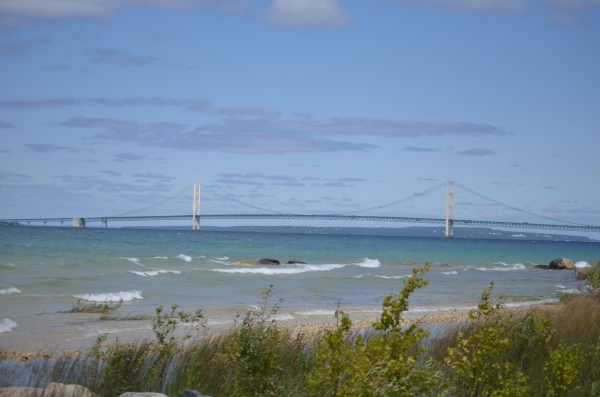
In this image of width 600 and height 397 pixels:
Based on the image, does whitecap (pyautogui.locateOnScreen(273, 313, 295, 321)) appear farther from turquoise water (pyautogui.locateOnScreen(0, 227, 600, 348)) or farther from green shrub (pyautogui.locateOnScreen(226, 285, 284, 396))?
green shrub (pyautogui.locateOnScreen(226, 285, 284, 396))

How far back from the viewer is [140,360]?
8312 mm

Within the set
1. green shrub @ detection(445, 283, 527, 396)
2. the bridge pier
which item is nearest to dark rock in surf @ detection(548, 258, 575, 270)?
green shrub @ detection(445, 283, 527, 396)

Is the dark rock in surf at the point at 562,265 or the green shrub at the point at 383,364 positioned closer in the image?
the green shrub at the point at 383,364

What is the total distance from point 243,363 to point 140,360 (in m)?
1.25

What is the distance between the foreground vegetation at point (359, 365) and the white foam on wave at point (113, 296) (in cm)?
1199

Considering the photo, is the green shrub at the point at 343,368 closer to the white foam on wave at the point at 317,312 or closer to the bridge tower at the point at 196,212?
the white foam on wave at the point at 317,312

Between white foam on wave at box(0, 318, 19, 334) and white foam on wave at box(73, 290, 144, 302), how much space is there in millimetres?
4883

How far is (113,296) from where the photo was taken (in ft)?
73.6

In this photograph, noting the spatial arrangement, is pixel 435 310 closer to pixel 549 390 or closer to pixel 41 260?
pixel 549 390

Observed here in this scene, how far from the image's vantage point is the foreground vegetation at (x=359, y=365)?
17.9ft

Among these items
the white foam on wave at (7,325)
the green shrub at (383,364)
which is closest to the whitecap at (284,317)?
the white foam on wave at (7,325)

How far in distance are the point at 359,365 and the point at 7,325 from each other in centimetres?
1182

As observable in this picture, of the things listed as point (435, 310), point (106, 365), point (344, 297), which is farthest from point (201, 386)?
point (344, 297)

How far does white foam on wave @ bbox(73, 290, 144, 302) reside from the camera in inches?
851
